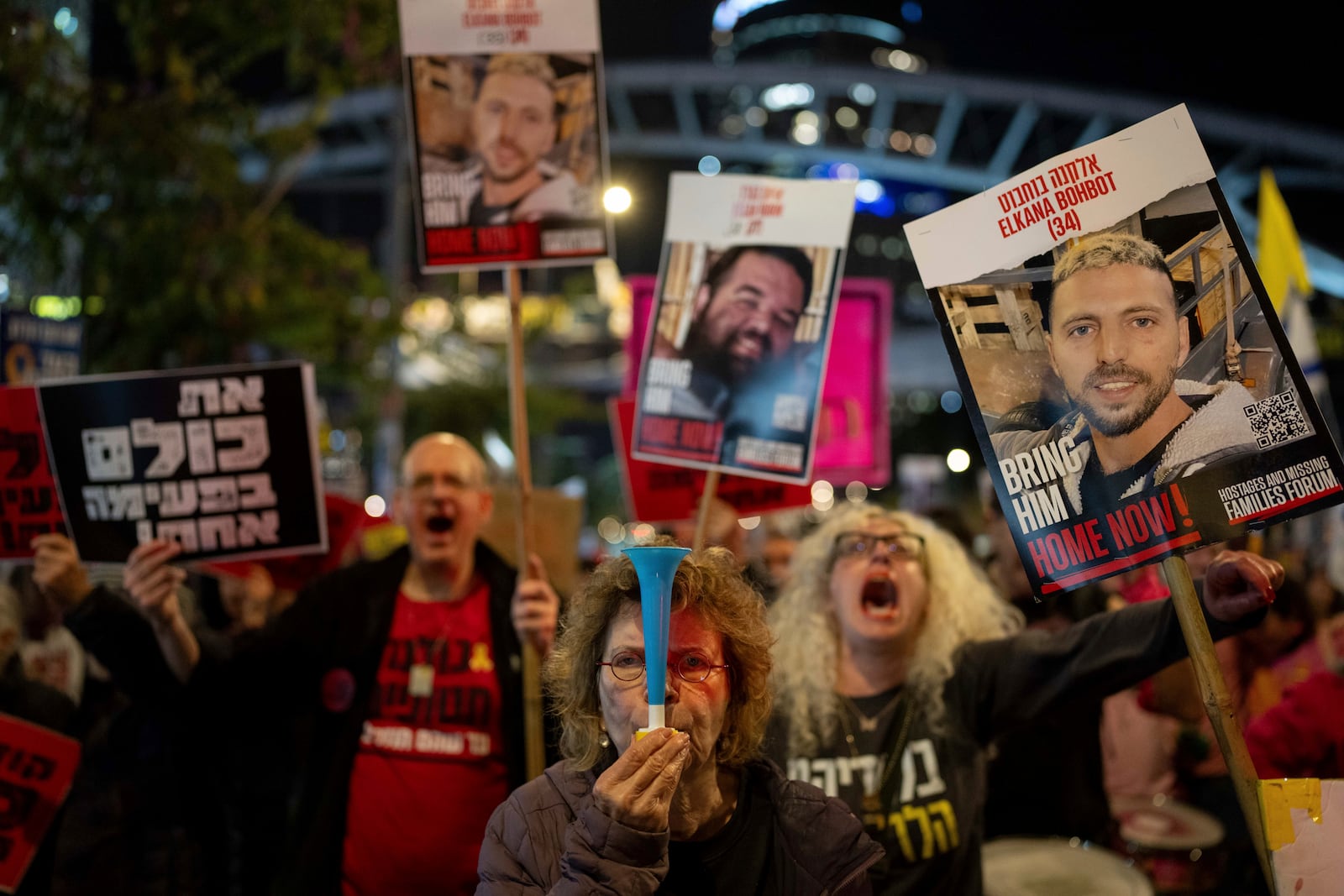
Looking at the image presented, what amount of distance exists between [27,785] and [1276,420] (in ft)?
13.1

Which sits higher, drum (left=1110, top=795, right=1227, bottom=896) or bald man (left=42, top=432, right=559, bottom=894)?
bald man (left=42, top=432, right=559, bottom=894)

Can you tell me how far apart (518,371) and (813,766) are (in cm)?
166

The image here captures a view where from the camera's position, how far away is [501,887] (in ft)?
7.70

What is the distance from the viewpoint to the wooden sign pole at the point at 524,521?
376cm

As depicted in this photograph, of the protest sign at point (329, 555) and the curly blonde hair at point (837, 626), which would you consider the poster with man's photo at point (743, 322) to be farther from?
the protest sign at point (329, 555)

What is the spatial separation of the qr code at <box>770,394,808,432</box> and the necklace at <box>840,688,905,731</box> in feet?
3.29

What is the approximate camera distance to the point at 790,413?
4129mm

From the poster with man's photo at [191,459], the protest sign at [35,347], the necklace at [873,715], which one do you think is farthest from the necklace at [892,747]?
the protest sign at [35,347]

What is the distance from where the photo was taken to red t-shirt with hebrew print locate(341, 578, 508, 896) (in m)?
3.70

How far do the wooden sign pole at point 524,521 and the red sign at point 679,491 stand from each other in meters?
1.51

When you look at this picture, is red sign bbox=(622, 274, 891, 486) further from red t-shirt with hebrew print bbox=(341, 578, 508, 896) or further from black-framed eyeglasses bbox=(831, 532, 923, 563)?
red t-shirt with hebrew print bbox=(341, 578, 508, 896)

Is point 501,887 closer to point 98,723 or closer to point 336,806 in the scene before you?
point 336,806

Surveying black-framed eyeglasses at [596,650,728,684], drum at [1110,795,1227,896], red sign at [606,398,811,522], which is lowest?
drum at [1110,795,1227,896]

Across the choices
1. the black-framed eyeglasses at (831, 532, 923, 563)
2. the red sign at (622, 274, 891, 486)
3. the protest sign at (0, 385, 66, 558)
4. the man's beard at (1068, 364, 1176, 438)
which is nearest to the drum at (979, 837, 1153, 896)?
the black-framed eyeglasses at (831, 532, 923, 563)
